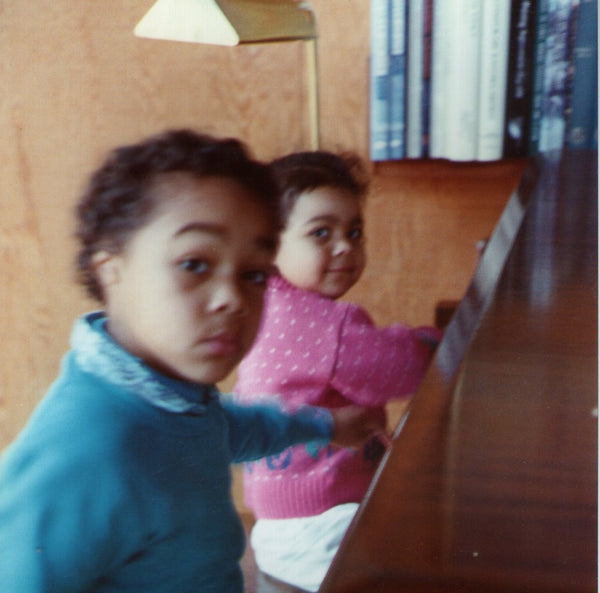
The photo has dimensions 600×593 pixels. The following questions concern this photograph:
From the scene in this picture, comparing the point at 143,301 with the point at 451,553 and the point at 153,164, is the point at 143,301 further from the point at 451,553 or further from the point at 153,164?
the point at 451,553

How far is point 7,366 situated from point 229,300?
4.51ft

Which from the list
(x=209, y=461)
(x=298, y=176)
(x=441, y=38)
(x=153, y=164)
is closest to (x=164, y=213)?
(x=153, y=164)

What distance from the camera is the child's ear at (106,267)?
73cm

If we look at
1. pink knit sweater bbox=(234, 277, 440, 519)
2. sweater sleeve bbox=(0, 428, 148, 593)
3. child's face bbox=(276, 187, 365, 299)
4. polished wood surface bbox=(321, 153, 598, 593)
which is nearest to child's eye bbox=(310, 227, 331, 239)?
child's face bbox=(276, 187, 365, 299)

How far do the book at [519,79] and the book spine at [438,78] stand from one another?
0.37 feet

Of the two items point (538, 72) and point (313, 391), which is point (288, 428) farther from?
point (538, 72)

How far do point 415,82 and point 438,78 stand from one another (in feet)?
0.15

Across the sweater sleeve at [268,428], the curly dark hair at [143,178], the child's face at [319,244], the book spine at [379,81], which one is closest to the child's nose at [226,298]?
the curly dark hair at [143,178]

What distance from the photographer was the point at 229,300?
2.23ft

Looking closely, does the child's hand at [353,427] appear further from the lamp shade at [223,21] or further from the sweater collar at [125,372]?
the lamp shade at [223,21]

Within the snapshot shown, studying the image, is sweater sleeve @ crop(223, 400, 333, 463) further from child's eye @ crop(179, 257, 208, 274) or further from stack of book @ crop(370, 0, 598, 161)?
stack of book @ crop(370, 0, 598, 161)

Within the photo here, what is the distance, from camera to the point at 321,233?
1.14 metres

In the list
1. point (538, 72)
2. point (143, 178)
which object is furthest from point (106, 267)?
point (538, 72)

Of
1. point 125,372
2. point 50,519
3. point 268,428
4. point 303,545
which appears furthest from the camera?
point 303,545
